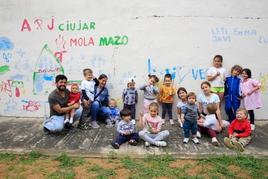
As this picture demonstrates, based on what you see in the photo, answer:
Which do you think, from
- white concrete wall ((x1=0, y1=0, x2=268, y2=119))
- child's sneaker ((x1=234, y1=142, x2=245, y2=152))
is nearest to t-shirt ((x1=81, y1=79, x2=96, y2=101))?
white concrete wall ((x1=0, y1=0, x2=268, y2=119))

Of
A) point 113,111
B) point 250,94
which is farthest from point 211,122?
point 113,111

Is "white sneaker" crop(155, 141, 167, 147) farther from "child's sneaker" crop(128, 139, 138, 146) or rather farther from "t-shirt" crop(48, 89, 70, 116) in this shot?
"t-shirt" crop(48, 89, 70, 116)

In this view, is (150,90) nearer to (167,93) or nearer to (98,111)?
(167,93)

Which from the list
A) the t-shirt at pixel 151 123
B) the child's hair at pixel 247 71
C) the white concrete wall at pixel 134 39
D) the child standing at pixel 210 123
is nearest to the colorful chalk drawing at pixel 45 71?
the white concrete wall at pixel 134 39

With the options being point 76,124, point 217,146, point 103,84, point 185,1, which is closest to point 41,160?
point 76,124

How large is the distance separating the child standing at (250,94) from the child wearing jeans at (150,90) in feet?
6.77

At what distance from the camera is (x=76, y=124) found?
6891 millimetres

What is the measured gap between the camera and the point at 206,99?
654 cm

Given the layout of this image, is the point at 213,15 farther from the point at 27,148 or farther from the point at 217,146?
the point at 27,148

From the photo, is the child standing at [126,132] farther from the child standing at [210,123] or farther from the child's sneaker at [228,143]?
the child's sneaker at [228,143]

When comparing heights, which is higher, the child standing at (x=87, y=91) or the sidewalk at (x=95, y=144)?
the child standing at (x=87, y=91)

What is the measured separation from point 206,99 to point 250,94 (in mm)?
1123

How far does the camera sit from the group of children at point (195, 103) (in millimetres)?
5754

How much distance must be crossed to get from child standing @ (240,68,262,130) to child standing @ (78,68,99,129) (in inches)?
139
